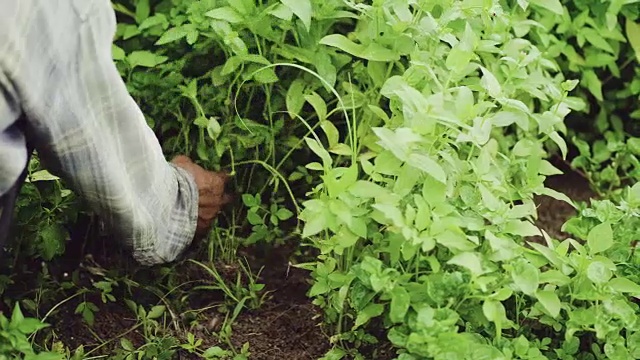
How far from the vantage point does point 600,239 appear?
4.70 ft

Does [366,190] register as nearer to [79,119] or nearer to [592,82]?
[79,119]

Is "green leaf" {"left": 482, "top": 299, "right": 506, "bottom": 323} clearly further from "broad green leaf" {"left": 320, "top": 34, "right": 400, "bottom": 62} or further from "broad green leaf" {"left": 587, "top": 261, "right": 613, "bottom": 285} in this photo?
"broad green leaf" {"left": 320, "top": 34, "right": 400, "bottom": 62}

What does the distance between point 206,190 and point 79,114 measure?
503mm

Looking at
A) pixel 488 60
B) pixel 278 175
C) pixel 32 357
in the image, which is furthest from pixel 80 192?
pixel 488 60

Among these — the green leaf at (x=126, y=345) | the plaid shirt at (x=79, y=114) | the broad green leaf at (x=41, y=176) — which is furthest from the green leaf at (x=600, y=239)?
the broad green leaf at (x=41, y=176)

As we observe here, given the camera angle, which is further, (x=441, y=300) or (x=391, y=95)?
(x=391, y=95)

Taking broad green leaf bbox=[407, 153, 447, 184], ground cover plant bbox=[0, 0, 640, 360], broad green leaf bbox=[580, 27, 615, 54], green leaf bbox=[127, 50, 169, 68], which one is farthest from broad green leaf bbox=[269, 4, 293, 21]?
broad green leaf bbox=[580, 27, 615, 54]

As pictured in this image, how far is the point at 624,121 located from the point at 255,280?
113cm

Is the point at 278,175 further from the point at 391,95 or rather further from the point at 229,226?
the point at 391,95

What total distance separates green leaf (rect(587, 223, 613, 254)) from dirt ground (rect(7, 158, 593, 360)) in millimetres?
492

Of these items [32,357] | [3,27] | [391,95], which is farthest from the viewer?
[391,95]

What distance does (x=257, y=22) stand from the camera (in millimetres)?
1663

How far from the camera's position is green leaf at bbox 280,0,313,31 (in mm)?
1557

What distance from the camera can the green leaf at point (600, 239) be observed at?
1.43 meters
